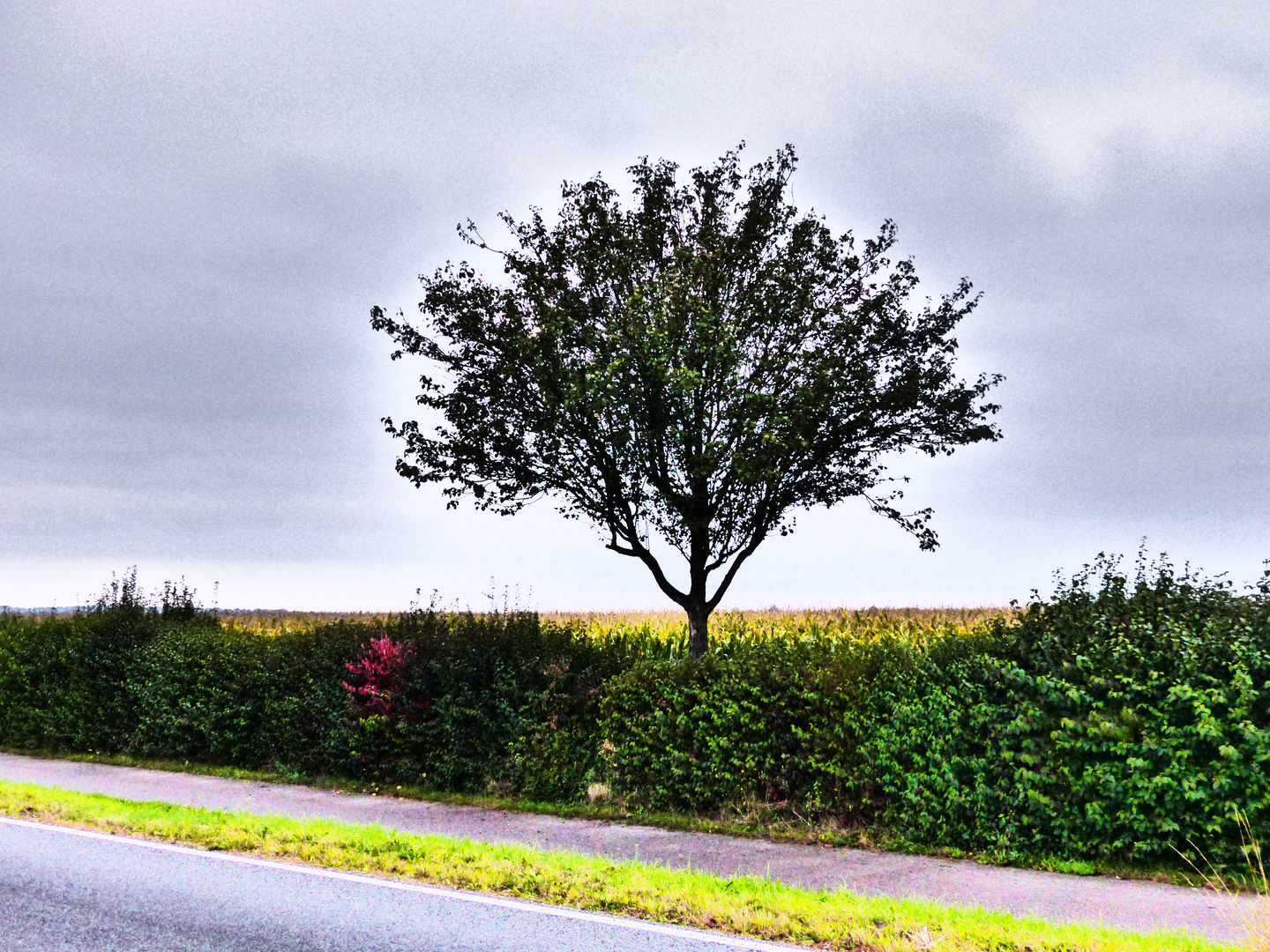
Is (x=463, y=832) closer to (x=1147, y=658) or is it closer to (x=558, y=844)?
(x=558, y=844)

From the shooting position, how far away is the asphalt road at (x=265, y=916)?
6992 mm

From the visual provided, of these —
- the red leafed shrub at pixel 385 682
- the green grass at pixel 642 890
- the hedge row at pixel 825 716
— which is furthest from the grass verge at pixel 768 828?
the green grass at pixel 642 890

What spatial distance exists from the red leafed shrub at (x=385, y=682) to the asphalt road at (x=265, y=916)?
4.99 metres

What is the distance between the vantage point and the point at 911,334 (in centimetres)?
1770

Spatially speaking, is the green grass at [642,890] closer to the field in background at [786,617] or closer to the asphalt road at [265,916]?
the asphalt road at [265,916]

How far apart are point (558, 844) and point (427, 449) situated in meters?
8.87

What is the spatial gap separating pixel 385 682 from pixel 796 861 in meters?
7.40

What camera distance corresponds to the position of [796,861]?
1008 cm

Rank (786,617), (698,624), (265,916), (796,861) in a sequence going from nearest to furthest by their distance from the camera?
(265,916) → (796,861) → (698,624) → (786,617)

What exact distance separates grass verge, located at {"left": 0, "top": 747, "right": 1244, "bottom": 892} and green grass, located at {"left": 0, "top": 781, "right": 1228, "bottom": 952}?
206cm

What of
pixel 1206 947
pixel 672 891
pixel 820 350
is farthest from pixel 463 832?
pixel 820 350

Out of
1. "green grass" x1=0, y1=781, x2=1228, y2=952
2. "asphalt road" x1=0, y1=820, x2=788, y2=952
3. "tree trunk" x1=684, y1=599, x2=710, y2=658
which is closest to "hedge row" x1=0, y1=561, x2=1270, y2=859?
"tree trunk" x1=684, y1=599, x2=710, y2=658

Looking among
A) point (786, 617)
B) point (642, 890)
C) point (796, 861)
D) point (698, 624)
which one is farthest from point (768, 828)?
point (786, 617)

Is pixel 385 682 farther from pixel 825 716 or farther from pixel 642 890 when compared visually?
pixel 642 890
